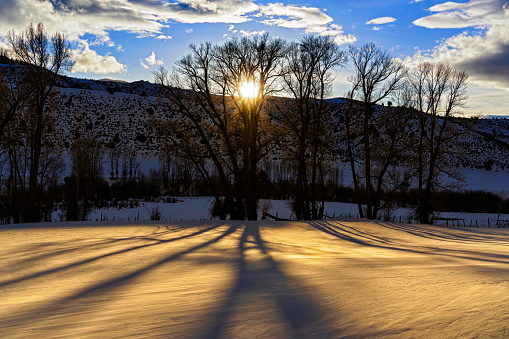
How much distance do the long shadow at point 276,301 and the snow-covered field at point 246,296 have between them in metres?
0.01

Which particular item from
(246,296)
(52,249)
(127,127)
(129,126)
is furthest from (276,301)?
(129,126)

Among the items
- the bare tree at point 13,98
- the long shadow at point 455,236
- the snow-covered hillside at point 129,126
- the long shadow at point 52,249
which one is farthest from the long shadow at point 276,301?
the snow-covered hillside at point 129,126

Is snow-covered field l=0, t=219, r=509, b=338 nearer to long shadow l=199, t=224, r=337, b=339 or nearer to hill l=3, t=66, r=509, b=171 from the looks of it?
long shadow l=199, t=224, r=337, b=339

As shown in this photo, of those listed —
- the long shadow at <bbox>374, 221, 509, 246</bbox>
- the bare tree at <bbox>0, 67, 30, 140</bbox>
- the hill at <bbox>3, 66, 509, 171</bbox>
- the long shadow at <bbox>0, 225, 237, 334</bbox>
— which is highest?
the hill at <bbox>3, 66, 509, 171</bbox>

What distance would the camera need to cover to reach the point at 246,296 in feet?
14.7

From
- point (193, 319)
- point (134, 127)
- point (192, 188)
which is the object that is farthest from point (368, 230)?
point (134, 127)

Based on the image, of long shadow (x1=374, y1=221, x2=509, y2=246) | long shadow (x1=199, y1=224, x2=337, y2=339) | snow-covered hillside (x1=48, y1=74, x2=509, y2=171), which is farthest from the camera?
snow-covered hillside (x1=48, y1=74, x2=509, y2=171)

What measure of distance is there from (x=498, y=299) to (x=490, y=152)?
8964 centimetres

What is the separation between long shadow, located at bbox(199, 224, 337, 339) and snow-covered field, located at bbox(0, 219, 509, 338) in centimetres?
1

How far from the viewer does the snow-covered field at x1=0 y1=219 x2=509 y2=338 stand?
333 centimetres

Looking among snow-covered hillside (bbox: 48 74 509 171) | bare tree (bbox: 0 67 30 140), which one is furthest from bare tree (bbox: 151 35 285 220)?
snow-covered hillside (bbox: 48 74 509 171)

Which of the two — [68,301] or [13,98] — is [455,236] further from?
[13,98]

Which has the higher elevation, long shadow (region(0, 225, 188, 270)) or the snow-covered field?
the snow-covered field

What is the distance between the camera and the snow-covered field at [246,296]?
3.33 meters
